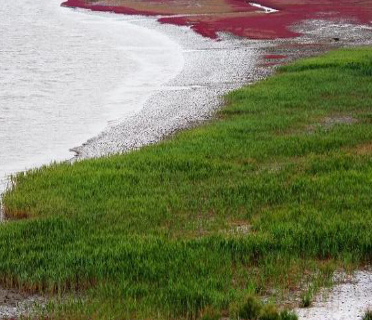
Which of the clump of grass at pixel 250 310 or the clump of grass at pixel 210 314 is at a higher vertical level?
the clump of grass at pixel 250 310

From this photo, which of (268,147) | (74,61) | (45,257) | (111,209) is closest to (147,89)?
(74,61)

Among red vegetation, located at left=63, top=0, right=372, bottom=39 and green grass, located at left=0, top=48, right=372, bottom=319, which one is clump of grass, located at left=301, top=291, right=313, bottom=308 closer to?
green grass, located at left=0, top=48, right=372, bottom=319

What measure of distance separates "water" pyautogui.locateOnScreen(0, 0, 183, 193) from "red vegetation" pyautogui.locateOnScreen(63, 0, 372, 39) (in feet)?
20.8

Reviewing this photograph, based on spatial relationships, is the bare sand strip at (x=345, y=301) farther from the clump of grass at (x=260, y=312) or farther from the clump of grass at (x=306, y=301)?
the clump of grass at (x=260, y=312)

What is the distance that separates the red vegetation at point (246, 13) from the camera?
63.0 meters

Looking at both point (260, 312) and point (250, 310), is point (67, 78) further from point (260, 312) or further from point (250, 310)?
point (260, 312)

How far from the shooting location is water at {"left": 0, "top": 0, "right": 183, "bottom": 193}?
86.8 ft

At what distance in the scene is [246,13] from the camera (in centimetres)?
7712

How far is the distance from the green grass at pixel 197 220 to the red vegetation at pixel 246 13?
126 ft

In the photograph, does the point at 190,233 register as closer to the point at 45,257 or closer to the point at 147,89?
the point at 45,257

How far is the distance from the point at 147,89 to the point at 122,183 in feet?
65.6

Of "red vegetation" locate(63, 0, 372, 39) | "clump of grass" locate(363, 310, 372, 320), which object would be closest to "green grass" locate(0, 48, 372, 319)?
"clump of grass" locate(363, 310, 372, 320)

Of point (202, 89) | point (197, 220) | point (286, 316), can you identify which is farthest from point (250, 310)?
point (202, 89)

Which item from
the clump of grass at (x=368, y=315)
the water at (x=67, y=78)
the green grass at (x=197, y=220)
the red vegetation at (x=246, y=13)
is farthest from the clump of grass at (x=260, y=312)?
the red vegetation at (x=246, y=13)
